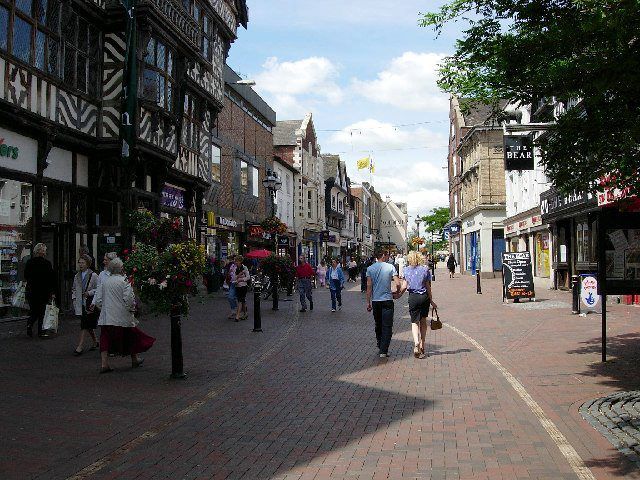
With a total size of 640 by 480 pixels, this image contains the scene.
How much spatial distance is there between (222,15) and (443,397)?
25.2 meters

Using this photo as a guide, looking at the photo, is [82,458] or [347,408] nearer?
[82,458]

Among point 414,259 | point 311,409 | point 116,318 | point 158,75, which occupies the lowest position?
point 311,409

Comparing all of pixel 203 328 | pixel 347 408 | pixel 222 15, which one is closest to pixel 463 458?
pixel 347 408

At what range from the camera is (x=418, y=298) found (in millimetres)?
11000

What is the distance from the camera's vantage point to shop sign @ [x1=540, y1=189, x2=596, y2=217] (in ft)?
75.8

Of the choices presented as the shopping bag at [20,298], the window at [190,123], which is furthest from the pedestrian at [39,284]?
the window at [190,123]

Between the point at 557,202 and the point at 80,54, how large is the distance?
740 inches

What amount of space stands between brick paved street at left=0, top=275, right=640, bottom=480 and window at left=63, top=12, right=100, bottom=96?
7.24 metres

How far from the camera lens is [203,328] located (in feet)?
50.5

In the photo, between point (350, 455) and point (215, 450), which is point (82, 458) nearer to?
point (215, 450)

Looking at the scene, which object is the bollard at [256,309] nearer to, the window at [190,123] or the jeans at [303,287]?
the jeans at [303,287]

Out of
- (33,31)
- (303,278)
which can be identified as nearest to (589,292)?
(303,278)

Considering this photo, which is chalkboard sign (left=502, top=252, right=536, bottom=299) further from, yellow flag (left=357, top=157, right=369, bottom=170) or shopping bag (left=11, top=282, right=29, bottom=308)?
yellow flag (left=357, top=157, right=369, bottom=170)

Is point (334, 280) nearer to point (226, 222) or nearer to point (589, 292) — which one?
point (589, 292)
